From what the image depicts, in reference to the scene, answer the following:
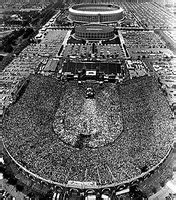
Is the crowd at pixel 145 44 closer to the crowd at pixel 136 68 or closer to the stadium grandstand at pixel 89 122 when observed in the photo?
the stadium grandstand at pixel 89 122

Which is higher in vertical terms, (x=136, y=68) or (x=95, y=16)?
Answer: (x=95, y=16)

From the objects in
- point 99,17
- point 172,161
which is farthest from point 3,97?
point 99,17

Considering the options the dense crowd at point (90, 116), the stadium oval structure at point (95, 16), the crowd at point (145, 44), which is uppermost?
the stadium oval structure at point (95, 16)

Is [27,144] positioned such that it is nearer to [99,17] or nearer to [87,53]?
[87,53]

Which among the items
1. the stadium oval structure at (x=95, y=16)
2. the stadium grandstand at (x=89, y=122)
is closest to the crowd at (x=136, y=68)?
the stadium grandstand at (x=89, y=122)

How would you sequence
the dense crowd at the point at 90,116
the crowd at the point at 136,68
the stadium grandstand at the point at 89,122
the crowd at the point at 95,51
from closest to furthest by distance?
the stadium grandstand at the point at 89,122, the dense crowd at the point at 90,116, the crowd at the point at 136,68, the crowd at the point at 95,51

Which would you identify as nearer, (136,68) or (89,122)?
(89,122)

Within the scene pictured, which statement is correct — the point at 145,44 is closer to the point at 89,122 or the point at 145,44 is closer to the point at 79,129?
the point at 89,122

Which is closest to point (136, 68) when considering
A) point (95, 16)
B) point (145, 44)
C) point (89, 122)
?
point (145, 44)

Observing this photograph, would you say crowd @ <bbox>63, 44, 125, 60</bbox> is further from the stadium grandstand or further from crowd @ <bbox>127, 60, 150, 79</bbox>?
crowd @ <bbox>127, 60, 150, 79</bbox>
